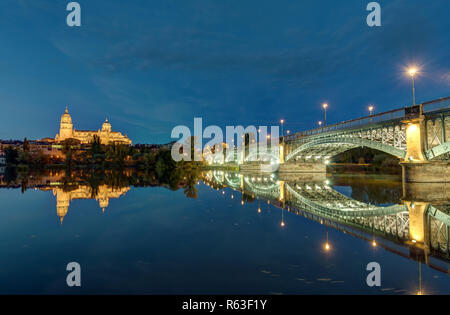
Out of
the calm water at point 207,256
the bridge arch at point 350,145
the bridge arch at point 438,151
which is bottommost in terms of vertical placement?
the calm water at point 207,256

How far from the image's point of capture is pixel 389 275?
6.45 meters

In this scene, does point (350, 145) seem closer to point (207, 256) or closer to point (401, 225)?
Answer: point (401, 225)

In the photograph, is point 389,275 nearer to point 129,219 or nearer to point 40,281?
point 40,281

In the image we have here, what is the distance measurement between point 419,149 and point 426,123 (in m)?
2.83

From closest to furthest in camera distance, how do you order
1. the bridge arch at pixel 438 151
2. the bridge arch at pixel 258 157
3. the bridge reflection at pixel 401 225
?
the bridge reflection at pixel 401 225, the bridge arch at pixel 438 151, the bridge arch at pixel 258 157

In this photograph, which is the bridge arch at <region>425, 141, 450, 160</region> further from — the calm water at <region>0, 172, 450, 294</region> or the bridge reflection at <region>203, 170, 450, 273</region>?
the calm water at <region>0, 172, 450, 294</region>

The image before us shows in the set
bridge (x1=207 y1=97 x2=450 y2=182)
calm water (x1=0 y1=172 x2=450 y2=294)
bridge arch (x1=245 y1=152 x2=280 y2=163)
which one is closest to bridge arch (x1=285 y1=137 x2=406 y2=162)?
bridge (x1=207 y1=97 x2=450 y2=182)

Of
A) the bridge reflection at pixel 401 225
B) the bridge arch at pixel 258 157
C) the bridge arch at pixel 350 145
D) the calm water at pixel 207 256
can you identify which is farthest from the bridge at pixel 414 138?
the bridge arch at pixel 258 157

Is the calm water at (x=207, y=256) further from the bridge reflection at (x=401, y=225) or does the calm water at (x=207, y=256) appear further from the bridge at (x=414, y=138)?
the bridge at (x=414, y=138)

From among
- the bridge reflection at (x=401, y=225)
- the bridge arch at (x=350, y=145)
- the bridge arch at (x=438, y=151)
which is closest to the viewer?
the bridge reflection at (x=401, y=225)

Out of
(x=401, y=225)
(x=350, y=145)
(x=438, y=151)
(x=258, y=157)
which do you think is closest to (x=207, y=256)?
(x=401, y=225)

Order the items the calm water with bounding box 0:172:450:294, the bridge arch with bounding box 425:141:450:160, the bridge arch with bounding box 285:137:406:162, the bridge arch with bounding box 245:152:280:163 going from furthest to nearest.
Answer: the bridge arch with bounding box 245:152:280:163 < the bridge arch with bounding box 285:137:406:162 < the bridge arch with bounding box 425:141:450:160 < the calm water with bounding box 0:172:450:294

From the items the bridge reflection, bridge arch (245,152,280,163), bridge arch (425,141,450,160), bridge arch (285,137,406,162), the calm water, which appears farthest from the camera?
bridge arch (245,152,280,163)
